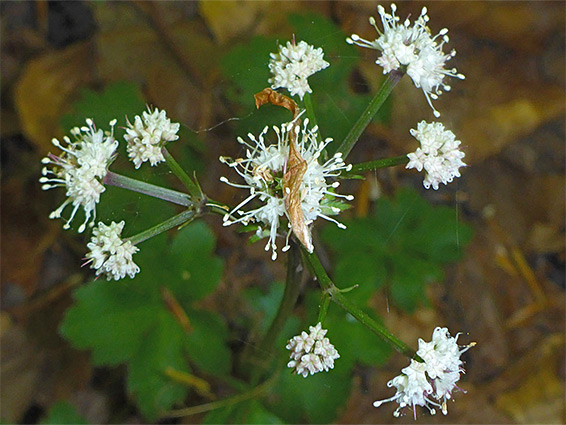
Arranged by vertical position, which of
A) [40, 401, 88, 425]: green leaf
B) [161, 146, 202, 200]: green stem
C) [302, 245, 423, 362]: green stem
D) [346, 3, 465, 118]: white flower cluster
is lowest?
[40, 401, 88, 425]: green leaf

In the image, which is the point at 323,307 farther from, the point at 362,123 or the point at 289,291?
the point at 362,123

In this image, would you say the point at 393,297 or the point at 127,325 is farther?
the point at 393,297

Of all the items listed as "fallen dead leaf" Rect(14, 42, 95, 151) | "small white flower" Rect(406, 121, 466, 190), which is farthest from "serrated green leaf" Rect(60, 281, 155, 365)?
"small white flower" Rect(406, 121, 466, 190)

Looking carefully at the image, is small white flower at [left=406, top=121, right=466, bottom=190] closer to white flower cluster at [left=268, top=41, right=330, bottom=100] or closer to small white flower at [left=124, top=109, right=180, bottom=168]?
white flower cluster at [left=268, top=41, right=330, bottom=100]

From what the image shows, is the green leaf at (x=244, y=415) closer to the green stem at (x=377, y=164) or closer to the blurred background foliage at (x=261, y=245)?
the blurred background foliage at (x=261, y=245)

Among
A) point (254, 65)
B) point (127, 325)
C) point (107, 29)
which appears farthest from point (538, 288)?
point (107, 29)

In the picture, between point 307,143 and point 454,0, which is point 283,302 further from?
point 454,0

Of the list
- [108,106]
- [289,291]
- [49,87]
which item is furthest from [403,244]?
[49,87]
